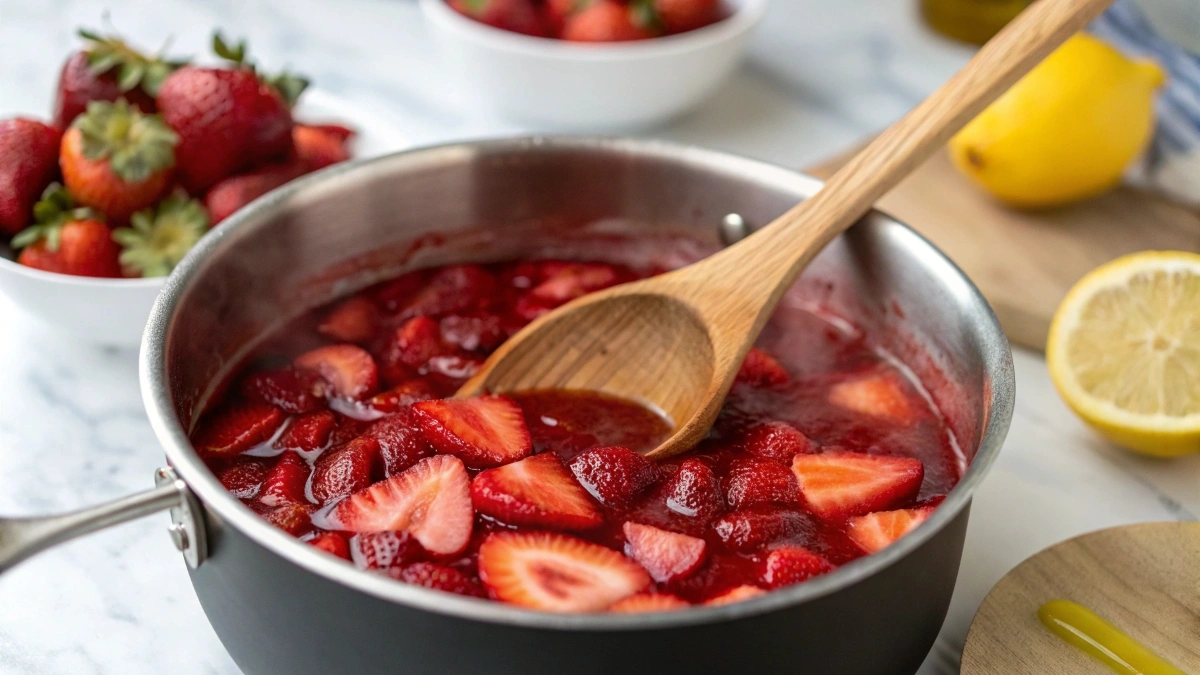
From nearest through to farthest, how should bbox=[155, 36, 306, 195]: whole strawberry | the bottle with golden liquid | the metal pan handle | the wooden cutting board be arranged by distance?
the metal pan handle → bbox=[155, 36, 306, 195]: whole strawberry → the wooden cutting board → the bottle with golden liquid

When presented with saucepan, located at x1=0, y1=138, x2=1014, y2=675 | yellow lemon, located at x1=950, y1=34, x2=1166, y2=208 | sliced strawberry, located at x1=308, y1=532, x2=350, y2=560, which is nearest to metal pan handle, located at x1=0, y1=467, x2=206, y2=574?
saucepan, located at x1=0, y1=138, x2=1014, y2=675

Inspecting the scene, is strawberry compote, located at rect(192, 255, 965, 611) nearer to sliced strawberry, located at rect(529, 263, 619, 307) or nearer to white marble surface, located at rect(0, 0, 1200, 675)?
sliced strawberry, located at rect(529, 263, 619, 307)

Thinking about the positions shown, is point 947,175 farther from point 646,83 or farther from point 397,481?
point 397,481

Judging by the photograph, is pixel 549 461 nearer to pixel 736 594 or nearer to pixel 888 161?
pixel 736 594

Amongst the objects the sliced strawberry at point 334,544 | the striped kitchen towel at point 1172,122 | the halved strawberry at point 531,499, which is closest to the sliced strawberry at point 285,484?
the sliced strawberry at point 334,544

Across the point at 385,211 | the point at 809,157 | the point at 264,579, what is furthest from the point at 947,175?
the point at 264,579

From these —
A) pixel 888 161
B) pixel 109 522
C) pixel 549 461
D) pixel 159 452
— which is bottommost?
pixel 159 452

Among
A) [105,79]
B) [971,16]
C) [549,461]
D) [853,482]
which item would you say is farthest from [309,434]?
[971,16]
